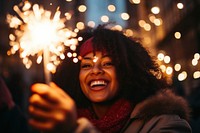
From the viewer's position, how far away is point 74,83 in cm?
328

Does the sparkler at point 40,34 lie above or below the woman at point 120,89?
above

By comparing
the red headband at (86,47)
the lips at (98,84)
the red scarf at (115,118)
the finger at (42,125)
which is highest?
the red headband at (86,47)

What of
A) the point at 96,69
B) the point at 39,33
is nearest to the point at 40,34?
the point at 39,33

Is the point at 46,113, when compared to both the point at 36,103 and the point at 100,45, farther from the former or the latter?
the point at 100,45

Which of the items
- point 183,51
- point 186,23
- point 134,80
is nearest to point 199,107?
point 134,80

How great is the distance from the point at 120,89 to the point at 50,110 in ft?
4.87

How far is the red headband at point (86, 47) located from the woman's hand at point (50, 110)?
1.47m

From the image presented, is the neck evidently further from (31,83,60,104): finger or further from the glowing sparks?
(31,83,60,104): finger

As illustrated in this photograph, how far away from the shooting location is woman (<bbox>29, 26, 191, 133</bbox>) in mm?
2721

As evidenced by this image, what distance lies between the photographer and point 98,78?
2922mm

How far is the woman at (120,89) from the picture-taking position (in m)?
2.72

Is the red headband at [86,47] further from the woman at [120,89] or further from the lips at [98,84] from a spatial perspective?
the lips at [98,84]

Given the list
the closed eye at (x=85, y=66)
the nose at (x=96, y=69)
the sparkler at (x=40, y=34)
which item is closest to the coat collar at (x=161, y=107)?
the nose at (x=96, y=69)

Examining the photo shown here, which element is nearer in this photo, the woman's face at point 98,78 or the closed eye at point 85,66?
the woman's face at point 98,78
